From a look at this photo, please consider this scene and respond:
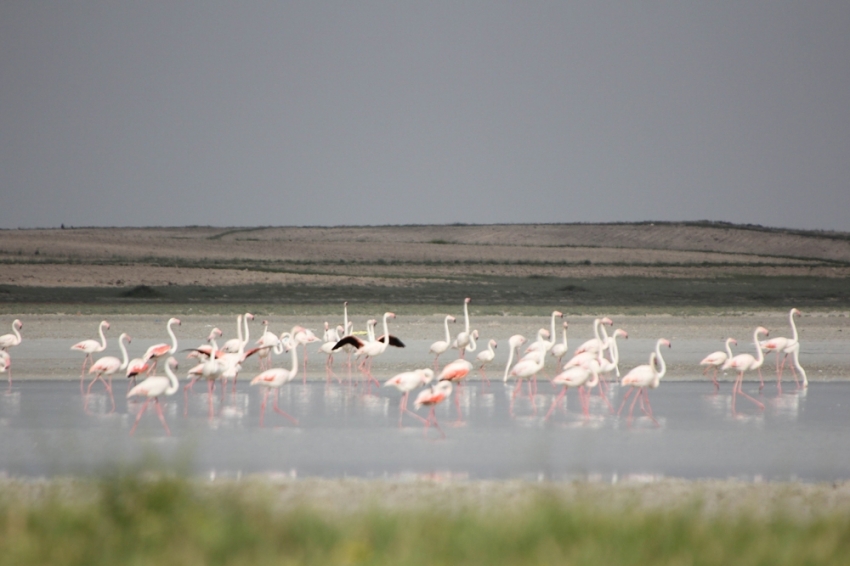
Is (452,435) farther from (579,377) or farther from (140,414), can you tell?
(140,414)

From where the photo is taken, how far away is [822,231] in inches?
3637

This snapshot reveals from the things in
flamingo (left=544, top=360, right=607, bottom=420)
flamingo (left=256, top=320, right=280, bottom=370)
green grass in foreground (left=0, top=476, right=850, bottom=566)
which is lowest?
green grass in foreground (left=0, top=476, right=850, bottom=566)

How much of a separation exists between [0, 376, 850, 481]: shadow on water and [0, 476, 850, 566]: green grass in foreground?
108 cm

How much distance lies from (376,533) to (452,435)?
4716 mm

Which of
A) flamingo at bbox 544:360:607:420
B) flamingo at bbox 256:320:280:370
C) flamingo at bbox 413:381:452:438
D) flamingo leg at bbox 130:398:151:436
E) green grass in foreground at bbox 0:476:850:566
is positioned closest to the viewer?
green grass in foreground at bbox 0:476:850:566

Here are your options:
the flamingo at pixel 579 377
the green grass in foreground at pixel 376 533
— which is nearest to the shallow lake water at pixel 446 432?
the flamingo at pixel 579 377

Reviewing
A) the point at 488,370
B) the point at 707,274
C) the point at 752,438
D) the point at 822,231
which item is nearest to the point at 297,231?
the point at 822,231

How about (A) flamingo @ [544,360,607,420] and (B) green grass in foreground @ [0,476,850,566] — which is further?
(A) flamingo @ [544,360,607,420]

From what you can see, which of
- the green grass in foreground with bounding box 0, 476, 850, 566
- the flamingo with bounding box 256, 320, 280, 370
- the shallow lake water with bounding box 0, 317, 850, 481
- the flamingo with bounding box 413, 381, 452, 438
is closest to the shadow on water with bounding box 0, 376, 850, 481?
the shallow lake water with bounding box 0, 317, 850, 481

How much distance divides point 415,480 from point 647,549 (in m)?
2.87

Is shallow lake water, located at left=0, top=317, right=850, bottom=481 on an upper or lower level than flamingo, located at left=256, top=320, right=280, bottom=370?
lower

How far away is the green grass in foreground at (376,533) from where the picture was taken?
15.7ft

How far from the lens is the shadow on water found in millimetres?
8156

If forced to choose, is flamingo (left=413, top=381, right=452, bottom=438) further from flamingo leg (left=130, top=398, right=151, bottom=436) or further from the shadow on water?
flamingo leg (left=130, top=398, right=151, bottom=436)
